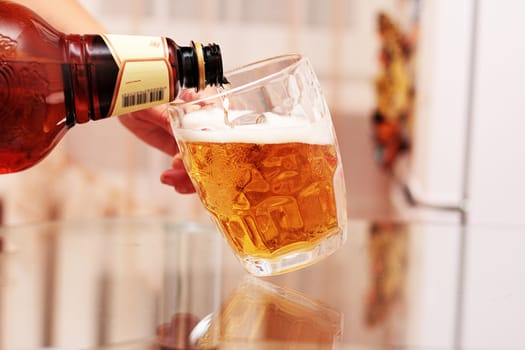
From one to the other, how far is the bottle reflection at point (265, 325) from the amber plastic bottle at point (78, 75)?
0.15 metres

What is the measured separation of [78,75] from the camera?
48cm

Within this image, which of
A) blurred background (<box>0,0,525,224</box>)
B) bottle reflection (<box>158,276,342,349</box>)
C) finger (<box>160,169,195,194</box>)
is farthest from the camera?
blurred background (<box>0,0,525,224</box>)

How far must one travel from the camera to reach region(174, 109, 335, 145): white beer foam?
50cm

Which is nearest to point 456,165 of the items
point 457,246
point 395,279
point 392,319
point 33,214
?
point 457,246

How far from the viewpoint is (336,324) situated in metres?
0.47

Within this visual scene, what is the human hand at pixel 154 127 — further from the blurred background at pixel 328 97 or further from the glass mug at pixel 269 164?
the blurred background at pixel 328 97

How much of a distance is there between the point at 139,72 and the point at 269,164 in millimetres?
102

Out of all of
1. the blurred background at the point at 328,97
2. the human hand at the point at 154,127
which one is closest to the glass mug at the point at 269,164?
the human hand at the point at 154,127

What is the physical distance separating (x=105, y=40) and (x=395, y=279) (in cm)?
29

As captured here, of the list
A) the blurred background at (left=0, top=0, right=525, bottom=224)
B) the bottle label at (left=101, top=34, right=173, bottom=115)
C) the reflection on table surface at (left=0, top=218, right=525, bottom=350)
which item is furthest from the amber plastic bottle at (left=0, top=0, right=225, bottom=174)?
the blurred background at (left=0, top=0, right=525, bottom=224)

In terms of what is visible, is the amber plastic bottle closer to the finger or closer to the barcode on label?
the barcode on label

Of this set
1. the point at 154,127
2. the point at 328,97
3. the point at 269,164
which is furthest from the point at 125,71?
the point at 328,97

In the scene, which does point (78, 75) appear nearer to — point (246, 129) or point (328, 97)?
point (246, 129)

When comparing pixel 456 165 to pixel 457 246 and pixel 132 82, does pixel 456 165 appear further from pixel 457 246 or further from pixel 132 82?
pixel 132 82
